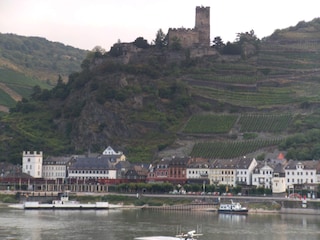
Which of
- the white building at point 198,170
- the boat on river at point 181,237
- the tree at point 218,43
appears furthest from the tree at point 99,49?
the boat on river at point 181,237

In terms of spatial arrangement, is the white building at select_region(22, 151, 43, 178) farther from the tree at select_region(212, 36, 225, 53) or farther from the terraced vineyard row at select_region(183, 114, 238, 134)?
the tree at select_region(212, 36, 225, 53)

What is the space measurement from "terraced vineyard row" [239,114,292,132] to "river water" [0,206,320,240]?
29.1 m

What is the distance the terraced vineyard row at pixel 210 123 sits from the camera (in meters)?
111

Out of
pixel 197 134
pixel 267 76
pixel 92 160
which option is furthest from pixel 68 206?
pixel 267 76

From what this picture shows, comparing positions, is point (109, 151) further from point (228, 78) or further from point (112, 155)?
point (228, 78)

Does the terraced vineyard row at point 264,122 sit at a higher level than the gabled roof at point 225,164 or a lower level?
higher

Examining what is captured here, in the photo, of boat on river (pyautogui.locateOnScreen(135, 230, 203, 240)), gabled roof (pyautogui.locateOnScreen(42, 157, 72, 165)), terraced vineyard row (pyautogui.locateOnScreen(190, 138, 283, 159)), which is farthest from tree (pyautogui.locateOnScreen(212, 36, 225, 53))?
boat on river (pyautogui.locateOnScreen(135, 230, 203, 240))

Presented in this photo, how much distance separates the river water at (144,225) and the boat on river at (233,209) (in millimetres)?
997

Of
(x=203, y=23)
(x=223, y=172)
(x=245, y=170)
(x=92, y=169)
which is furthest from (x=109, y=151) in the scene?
(x=203, y=23)

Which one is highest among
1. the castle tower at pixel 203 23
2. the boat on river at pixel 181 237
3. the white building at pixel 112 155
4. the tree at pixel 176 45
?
the castle tower at pixel 203 23

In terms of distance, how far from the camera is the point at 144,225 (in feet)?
222

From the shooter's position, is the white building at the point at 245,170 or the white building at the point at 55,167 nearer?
the white building at the point at 245,170

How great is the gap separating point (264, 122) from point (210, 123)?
6948mm

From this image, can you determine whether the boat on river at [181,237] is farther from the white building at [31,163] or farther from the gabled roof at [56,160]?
the white building at [31,163]
